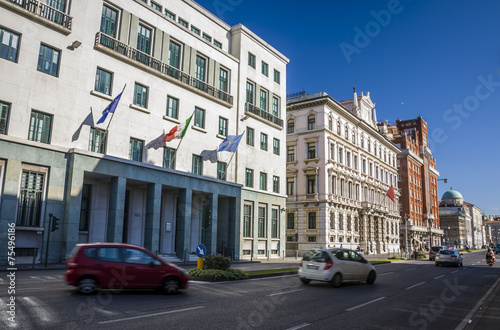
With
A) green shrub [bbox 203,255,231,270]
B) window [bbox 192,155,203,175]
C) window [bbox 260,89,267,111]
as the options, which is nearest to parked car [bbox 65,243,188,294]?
green shrub [bbox 203,255,231,270]

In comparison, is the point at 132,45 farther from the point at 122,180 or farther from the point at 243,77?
the point at 243,77

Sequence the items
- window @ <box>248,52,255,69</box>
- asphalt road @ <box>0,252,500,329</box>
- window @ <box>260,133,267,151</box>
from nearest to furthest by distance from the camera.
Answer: asphalt road @ <box>0,252,500,329</box> < window @ <box>248,52,255,69</box> < window @ <box>260,133,267,151</box>

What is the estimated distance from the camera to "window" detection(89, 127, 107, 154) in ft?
80.8

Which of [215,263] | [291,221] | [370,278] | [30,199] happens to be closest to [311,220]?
[291,221]

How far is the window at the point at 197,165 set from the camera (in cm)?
3168

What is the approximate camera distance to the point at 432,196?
11131cm

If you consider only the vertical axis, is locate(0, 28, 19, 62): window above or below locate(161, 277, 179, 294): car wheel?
above

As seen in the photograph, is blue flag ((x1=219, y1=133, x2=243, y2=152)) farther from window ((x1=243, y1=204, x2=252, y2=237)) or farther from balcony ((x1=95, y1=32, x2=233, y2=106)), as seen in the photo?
window ((x1=243, y1=204, x2=252, y2=237))

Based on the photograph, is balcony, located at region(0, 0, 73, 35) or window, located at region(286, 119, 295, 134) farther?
window, located at region(286, 119, 295, 134)

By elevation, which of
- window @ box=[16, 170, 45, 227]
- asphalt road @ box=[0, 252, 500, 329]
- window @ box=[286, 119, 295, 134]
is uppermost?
window @ box=[286, 119, 295, 134]

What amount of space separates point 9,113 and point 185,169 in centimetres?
1279

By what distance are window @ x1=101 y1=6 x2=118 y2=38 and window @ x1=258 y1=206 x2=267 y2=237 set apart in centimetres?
2090

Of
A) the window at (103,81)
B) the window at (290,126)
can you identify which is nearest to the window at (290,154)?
the window at (290,126)

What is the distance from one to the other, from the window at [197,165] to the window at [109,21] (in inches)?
434
